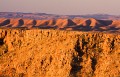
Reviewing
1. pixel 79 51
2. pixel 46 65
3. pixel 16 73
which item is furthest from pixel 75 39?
pixel 16 73

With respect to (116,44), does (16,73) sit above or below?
below

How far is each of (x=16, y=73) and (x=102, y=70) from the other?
13610mm

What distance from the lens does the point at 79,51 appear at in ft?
171

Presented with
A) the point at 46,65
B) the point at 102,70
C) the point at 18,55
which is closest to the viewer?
the point at 102,70

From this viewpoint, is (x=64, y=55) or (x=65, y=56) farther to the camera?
(x=64, y=55)

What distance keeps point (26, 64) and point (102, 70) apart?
12.5m

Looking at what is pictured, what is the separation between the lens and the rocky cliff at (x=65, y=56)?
49.6m

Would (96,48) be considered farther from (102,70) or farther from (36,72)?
(36,72)

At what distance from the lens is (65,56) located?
50688 mm

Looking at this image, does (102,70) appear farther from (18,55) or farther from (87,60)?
(18,55)

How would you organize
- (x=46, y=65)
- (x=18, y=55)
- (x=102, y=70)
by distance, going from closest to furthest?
(x=102, y=70)
(x=46, y=65)
(x=18, y=55)

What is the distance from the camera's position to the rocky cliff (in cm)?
4956

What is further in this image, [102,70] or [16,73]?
[16,73]

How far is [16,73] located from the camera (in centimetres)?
5428
